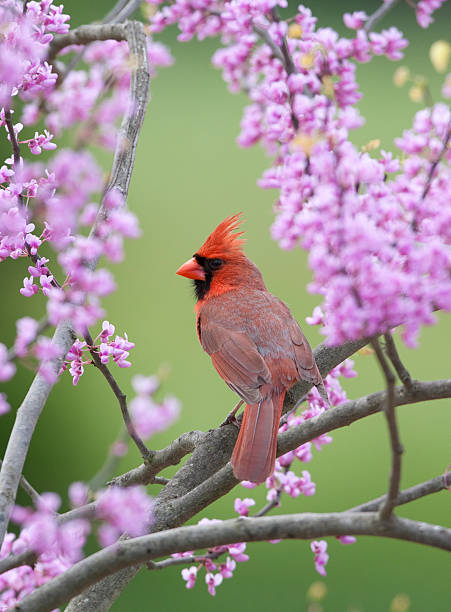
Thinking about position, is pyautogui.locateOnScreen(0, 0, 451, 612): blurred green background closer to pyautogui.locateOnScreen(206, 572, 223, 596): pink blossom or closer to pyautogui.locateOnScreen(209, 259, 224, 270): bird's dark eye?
pyautogui.locateOnScreen(209, 259, 224, 270): bird's dark eye

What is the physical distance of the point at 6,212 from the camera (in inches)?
47.7

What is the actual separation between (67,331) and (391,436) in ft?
1.95

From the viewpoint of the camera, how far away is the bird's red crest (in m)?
2.09

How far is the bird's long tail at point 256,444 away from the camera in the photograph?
54.6 inches

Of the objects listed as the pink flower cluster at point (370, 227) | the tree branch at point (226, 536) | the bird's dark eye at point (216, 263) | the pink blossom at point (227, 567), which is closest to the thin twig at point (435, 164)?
the pink flower cluster at point (370, 227)

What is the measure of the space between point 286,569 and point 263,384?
229 cm

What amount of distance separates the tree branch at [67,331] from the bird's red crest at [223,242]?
589 mm

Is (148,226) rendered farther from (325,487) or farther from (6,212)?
(6,212)

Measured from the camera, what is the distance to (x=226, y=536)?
98 cm

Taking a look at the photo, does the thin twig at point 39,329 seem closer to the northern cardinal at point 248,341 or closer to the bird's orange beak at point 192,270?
the northern cardinal at point 248,341

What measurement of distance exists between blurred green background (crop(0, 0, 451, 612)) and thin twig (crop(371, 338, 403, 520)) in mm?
1629

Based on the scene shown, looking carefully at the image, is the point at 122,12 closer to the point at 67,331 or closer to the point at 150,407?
the point at 67,331

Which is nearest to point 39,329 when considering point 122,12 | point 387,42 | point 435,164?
point 435,164

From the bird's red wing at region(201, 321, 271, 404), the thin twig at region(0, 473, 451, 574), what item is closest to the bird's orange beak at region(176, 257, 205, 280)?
the bird's red wing at region(201, 321, 271, 404)
